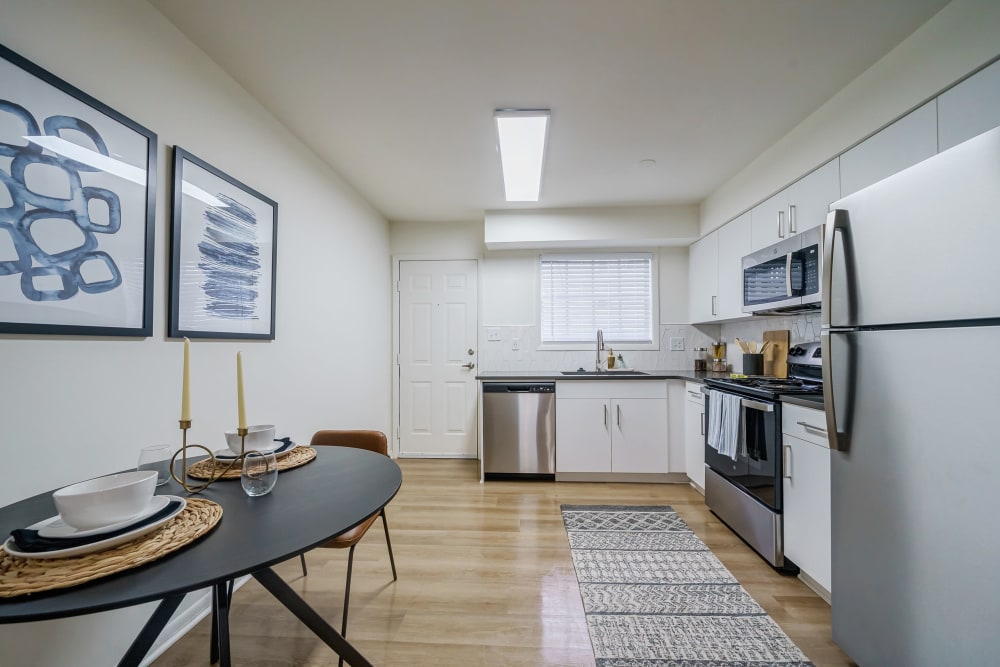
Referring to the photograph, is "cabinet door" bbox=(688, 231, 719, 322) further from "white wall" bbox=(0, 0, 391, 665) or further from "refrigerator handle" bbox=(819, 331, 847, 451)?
"white wall" bbox=(0, 0, 391, 665)

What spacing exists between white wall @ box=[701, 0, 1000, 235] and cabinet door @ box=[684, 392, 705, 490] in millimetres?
1640

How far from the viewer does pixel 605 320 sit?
14.0 ft

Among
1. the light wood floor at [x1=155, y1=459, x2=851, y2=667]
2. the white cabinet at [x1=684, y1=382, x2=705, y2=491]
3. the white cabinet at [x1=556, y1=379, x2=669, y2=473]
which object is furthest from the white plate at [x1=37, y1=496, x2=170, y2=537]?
the white cabinet at [x1=684, y1=382, x2=705, y2=491]

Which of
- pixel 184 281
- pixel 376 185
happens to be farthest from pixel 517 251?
pixel 184 281

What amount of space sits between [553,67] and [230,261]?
1829 millimetres

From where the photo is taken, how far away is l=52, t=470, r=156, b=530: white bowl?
76 centimetres

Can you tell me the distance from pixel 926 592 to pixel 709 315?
2662 mm

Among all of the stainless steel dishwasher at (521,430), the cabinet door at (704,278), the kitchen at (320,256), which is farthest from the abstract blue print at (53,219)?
the cabinet door at (704,278)

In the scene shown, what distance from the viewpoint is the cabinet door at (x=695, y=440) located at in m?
3.14

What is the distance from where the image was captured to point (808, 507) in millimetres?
1949

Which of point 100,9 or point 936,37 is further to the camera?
point 936,37

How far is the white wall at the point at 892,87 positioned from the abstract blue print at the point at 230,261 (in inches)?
121

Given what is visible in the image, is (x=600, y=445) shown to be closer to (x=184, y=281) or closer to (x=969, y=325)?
(x=969, y=325)

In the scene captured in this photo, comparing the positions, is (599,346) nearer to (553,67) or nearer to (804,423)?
(804,423)
